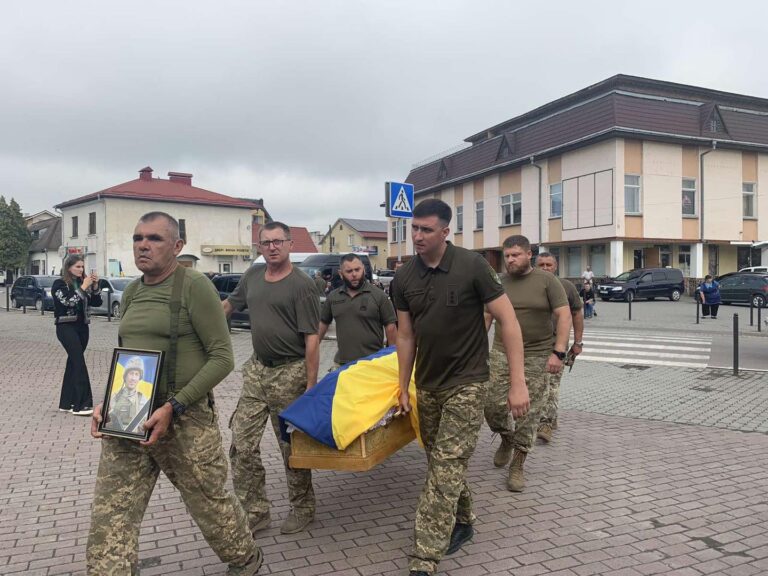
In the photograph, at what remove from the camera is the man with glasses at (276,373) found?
4.14 meters

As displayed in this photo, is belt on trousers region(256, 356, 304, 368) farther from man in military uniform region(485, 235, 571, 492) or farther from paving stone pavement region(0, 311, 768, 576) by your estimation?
man in military uniform region(485, 235, 571, 492)

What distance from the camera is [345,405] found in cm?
389

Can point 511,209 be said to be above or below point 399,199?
above

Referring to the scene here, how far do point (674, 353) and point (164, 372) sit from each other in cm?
1265

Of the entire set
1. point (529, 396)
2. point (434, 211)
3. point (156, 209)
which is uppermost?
point (156, 209)

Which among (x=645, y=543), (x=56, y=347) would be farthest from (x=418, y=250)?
(x=56, y=347)

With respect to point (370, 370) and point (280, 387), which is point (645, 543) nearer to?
point (370, 370)

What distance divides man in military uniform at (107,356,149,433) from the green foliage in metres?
68.8

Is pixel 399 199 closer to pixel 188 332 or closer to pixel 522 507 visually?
pixel 522 507

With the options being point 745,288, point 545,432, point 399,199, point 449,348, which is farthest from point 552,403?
point 745,288

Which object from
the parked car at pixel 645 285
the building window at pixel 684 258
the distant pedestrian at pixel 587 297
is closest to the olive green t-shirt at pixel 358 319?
the distant pedestrian at pixel 587 297

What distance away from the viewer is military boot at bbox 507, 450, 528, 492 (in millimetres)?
5008

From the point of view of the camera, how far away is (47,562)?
3.76 meters

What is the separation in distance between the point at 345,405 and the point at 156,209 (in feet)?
155
